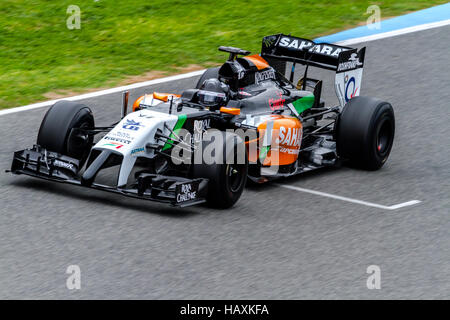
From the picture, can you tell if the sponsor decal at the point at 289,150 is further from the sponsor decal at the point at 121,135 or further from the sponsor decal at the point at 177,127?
the sponsor decal at the point at 121,135

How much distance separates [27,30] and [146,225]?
8053mm

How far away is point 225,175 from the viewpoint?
7.74m

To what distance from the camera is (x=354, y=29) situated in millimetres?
15016

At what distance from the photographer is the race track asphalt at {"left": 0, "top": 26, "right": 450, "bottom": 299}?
20.9ft

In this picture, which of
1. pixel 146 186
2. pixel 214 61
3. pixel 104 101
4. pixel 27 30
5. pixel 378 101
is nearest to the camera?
pixel 146 186

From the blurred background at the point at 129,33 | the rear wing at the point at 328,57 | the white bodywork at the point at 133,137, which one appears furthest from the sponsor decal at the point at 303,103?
the blurred background at the point at 129,33

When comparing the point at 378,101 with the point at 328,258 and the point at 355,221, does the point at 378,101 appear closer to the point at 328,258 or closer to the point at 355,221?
the point at 355,221

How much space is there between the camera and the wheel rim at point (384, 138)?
963 cm

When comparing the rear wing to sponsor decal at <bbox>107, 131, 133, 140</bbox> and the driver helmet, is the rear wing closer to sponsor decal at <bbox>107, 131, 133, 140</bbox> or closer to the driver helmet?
the driver helmet

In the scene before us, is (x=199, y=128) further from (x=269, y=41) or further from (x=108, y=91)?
(x=108, y=91)

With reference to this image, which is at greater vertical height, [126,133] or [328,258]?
[126,133]

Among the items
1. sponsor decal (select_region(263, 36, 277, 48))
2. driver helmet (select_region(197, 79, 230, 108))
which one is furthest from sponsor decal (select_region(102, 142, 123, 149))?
sponsor decal (select_region(263, 36, 277, 48))

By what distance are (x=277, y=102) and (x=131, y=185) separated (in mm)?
2234

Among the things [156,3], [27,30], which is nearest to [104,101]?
[27,30]
